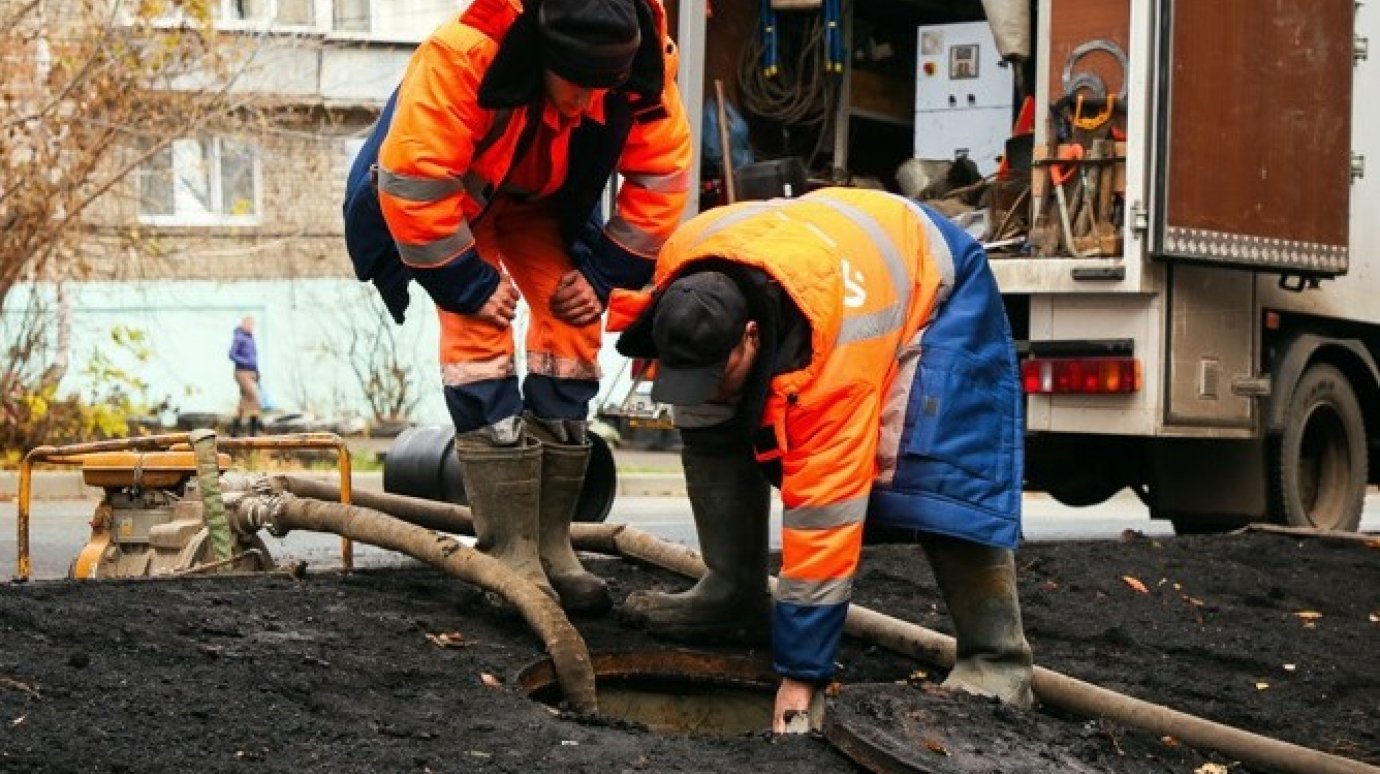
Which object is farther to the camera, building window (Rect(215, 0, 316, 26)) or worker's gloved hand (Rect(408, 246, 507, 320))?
building window (Rect(215, 0, 316, 26))

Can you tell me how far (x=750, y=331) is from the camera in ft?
14.7

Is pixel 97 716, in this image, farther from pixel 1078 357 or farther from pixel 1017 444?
pixel 1078 357

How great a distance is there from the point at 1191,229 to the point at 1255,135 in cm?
63

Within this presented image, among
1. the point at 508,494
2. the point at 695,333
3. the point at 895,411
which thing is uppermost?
the point at 695,333

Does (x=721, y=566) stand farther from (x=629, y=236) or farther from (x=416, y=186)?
(x=416, y=186)

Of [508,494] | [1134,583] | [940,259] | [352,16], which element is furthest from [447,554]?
[352,16]

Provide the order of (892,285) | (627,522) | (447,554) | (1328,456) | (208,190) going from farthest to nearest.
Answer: (208,190), (627,522), (1328,456), (447,554), (892,285)

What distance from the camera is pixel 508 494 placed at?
5492 millimetres

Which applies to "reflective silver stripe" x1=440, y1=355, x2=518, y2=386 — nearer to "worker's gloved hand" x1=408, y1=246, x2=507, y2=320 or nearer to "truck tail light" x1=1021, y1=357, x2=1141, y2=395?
"worker's gloved hand" x1=408, y1=246, x2=507, y2=320

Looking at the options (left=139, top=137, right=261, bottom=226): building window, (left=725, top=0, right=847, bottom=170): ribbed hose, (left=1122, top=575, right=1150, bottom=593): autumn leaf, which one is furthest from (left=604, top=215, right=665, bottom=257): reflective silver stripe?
(left=139, top=137, right=261, bottom=226): building window

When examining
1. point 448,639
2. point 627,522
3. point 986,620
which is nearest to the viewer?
point 986,620

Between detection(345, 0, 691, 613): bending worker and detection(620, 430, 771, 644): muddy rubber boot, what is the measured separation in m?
0.30

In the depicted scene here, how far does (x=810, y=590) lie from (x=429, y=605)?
54.5 inches

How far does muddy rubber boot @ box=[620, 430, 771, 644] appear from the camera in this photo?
18.0 feet
